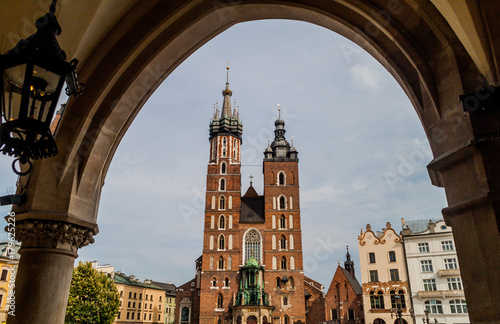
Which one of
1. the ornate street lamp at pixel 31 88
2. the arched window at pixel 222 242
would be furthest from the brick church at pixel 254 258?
the ornate street lamp at pixel 31 88

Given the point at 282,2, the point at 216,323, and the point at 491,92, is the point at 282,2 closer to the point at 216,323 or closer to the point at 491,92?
the point at 491,92

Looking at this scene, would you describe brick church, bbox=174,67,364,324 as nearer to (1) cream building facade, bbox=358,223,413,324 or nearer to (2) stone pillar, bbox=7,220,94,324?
(1) cream building facade, bbox=358,223,413,324

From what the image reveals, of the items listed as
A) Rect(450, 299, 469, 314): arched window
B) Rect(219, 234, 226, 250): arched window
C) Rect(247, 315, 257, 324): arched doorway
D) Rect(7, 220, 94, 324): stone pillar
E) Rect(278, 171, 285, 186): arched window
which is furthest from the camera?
Rect(278, 171, 285, 186): arched window

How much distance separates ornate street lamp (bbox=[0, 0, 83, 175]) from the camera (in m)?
2.75

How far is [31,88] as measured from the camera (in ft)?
Result: 9.32

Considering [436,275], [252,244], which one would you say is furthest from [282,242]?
[436,275]

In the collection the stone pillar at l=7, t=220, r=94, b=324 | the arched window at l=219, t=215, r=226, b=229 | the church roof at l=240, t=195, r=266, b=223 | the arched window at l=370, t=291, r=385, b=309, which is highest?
the church roof at l=240, t=195, r=266, b=223

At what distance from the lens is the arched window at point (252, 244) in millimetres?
46728

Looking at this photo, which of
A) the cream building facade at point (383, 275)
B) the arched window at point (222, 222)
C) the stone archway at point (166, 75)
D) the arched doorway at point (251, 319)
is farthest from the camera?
the arched window at point (222, 222)

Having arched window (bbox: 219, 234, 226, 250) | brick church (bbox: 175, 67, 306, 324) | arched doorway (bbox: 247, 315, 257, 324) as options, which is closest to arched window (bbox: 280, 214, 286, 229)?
brick church (bbox: 175, 67, 306, 324)

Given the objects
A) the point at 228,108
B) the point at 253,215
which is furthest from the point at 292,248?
the point at 228,108

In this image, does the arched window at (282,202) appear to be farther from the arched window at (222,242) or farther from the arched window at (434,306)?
the arched window at (434,306)

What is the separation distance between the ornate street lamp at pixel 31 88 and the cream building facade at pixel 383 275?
37214 mm

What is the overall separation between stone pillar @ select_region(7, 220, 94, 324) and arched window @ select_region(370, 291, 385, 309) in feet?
119
